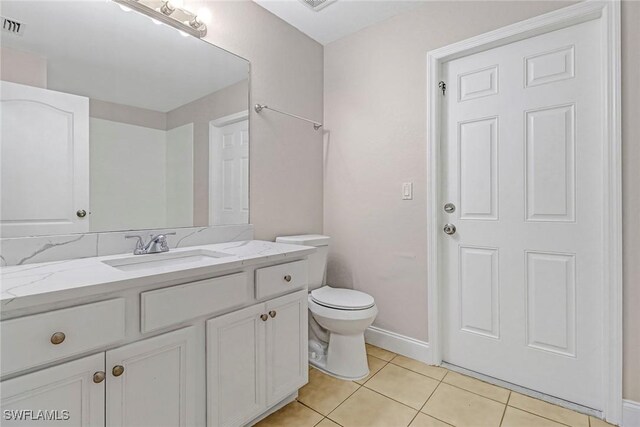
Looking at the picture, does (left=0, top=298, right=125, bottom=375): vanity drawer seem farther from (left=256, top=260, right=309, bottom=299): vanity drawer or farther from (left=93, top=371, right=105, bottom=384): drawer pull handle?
(left=256, top=260, right=309, bottom=299): vanity drawer

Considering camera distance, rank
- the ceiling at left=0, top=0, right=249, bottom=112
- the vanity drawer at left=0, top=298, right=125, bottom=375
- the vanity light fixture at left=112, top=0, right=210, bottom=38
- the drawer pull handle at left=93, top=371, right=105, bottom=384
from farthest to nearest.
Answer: the vanity light fixture at left=112, top=0, right=210, bottom=38
the ceiling at left=0, top=0, right=249, bottom=112
the drawer pull handle at left=93, top=371, right=105, bottom=384
the vanity drawer at left=0, top=298, right=125, bottom=375

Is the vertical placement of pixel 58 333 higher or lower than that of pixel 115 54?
lower

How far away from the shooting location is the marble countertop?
0.80m

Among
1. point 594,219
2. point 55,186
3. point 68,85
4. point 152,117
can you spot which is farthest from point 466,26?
point 55,186

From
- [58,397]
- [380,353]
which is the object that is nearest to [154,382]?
[58,397]

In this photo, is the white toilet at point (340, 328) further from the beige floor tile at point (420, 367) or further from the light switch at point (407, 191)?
the light switch at point (407, 191)

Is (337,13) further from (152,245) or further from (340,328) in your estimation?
(340,328)

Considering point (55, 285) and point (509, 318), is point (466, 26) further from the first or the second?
point (55, 285)

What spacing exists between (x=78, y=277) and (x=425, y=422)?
5.21ft

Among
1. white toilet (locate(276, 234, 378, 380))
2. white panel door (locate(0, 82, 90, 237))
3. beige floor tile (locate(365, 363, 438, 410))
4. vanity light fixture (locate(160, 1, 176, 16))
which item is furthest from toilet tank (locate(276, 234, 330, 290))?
vanity light fixture (locate(160, 1, 176, 16))

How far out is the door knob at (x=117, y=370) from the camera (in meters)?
0.95

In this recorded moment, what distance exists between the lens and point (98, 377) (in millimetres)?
917

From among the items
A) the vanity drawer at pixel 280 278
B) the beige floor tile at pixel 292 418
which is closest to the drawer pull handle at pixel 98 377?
the vanity drawer at pixel 280 278

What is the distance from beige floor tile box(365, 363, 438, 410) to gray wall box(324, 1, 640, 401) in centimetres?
28
